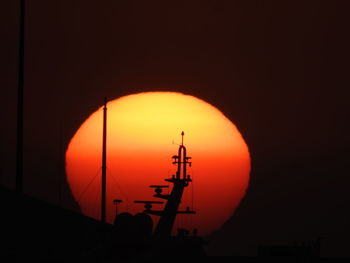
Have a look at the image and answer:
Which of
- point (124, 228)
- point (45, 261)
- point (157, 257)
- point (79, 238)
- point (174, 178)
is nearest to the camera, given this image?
point (45, 261)

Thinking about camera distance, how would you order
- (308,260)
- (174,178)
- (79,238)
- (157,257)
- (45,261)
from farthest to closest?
(174,178) < (308,260) < (157,257) < (79,238) < (45,261)

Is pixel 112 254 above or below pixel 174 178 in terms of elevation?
below

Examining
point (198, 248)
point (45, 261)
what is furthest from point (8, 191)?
point (198, 248)

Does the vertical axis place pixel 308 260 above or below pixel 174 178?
below

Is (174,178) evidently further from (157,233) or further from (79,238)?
(79,238)

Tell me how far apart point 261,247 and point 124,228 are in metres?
19.4

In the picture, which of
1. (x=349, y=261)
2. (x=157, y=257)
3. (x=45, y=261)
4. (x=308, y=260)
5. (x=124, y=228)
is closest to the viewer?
(x=45, y=261)

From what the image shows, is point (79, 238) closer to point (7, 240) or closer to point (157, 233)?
point (7, 240)

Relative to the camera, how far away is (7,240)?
163 ft

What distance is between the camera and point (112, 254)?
5519 centimetres

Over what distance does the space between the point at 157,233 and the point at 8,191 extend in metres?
25.8

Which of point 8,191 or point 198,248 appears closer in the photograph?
point 8,191

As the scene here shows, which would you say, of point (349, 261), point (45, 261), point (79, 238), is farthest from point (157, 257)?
point (349, 261)

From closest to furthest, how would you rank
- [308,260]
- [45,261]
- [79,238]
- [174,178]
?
[45,261] → [79,238] → [308,260] → [174,178]
